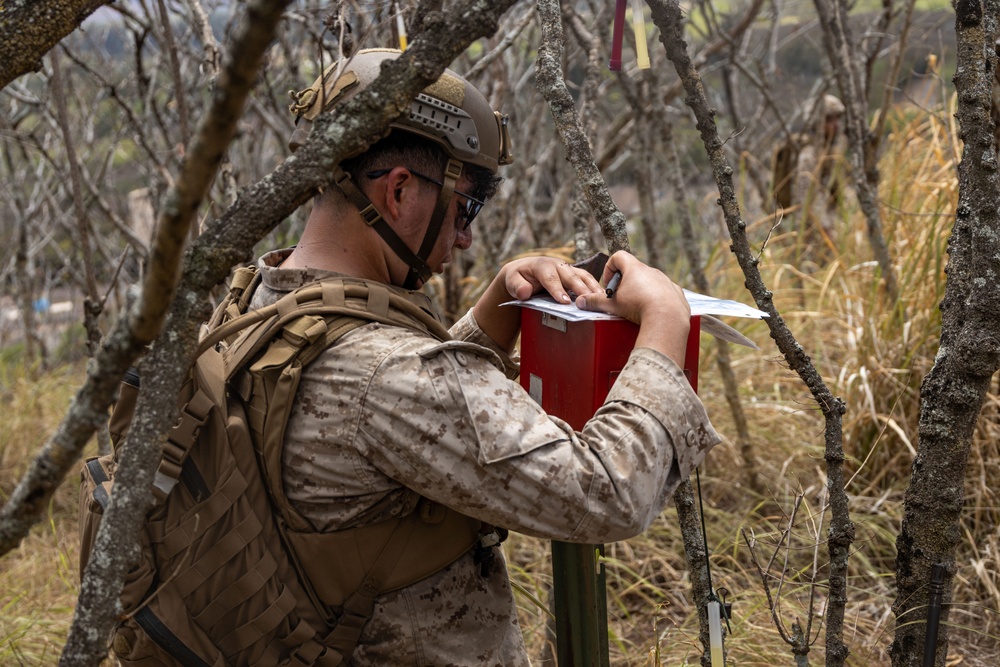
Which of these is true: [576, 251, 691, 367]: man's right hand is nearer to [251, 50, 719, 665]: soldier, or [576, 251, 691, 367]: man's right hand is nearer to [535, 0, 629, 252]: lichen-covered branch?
[251, 50, 719, 665]: soldier

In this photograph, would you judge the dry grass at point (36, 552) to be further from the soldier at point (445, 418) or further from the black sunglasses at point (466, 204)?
the black sunglasses at point (466, 204)

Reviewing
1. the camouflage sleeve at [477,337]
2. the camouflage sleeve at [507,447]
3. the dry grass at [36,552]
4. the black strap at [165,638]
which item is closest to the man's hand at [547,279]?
the camouflage sleeve at [477,337]

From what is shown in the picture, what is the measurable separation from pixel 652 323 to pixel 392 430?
1.63 ft

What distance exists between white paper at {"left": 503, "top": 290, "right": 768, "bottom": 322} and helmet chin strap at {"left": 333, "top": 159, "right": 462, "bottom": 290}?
0.22 meters

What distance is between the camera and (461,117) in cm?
175

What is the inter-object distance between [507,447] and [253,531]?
49 centimetres

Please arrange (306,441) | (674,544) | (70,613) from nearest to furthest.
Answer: (306,441), (70,613), (674,544)

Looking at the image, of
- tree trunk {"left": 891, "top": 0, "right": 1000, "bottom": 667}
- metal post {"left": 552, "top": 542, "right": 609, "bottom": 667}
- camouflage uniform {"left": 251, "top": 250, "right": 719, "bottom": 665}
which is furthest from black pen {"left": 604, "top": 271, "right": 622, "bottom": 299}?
tree trunk {"left": 891, "top": 0, "right": 1000, "bottom": 667}

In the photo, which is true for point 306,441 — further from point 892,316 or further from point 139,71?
point 892,316

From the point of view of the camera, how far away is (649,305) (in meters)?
1.61

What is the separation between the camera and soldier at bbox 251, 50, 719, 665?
145 cm

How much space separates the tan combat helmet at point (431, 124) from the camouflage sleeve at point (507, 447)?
13.7 inches

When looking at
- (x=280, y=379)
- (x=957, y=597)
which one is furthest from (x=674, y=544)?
(x=280, y=379)

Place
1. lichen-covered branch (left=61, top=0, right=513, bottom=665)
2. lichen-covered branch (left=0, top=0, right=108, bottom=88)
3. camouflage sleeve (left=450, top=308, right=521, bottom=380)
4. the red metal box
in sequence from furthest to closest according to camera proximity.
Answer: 1. camouflage sleeve (left=450, top=308, right=521, bottom=380)
2. the red metal box
3. lichen-covered branch (left=0, top=0, right=108, bottom=88)
4. lichen-covered branch (left=61, top=0, right=513, bottom=665)
